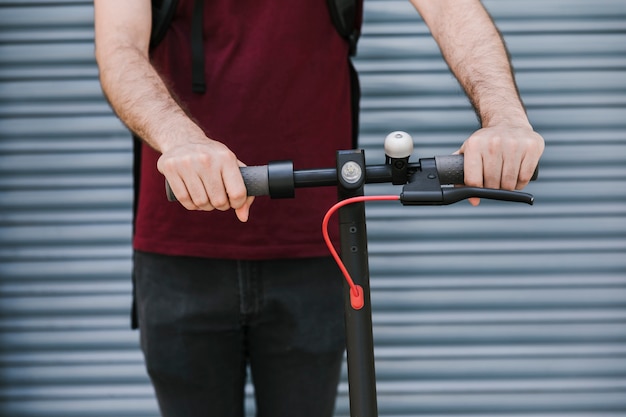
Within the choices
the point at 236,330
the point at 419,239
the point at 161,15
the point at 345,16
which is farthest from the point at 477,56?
the point at 419,239

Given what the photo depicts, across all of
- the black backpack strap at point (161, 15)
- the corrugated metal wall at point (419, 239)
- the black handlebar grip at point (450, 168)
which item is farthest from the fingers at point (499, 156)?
the corrugated metal wall at point (419, 239)

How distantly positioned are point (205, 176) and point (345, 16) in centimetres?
88

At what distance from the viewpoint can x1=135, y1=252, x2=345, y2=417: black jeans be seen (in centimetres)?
198

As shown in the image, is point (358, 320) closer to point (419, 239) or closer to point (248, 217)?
point (248, 217)

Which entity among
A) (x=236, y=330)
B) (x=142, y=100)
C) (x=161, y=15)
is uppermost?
(x=161, y=15)

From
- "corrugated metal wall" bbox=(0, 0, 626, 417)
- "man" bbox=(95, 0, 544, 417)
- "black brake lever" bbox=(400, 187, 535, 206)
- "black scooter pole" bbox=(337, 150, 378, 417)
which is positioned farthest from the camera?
"corrugated metal wall" bbox=(0, 0, 626, 417)

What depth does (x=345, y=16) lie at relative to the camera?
78.0 inches

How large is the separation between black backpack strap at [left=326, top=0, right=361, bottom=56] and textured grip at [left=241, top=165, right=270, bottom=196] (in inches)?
31.1

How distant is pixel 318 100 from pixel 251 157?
9.6 inches

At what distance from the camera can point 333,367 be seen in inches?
85.0

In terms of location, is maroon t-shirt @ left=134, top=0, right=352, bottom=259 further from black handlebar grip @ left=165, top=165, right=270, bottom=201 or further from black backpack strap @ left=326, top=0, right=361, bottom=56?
black handlebar grip @ left=165, top=165, right=270, bottom=201

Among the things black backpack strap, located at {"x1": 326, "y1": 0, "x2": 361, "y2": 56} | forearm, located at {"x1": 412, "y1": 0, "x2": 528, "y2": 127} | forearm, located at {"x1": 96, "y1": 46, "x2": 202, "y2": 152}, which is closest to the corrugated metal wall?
black backpack strap, located at {"x1": 326, "y1": 0, "x2": 361, "y2": 56}

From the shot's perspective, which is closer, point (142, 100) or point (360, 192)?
point (360, 192)

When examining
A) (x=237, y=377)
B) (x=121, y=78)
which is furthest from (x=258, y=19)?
(x=237, y=377)
